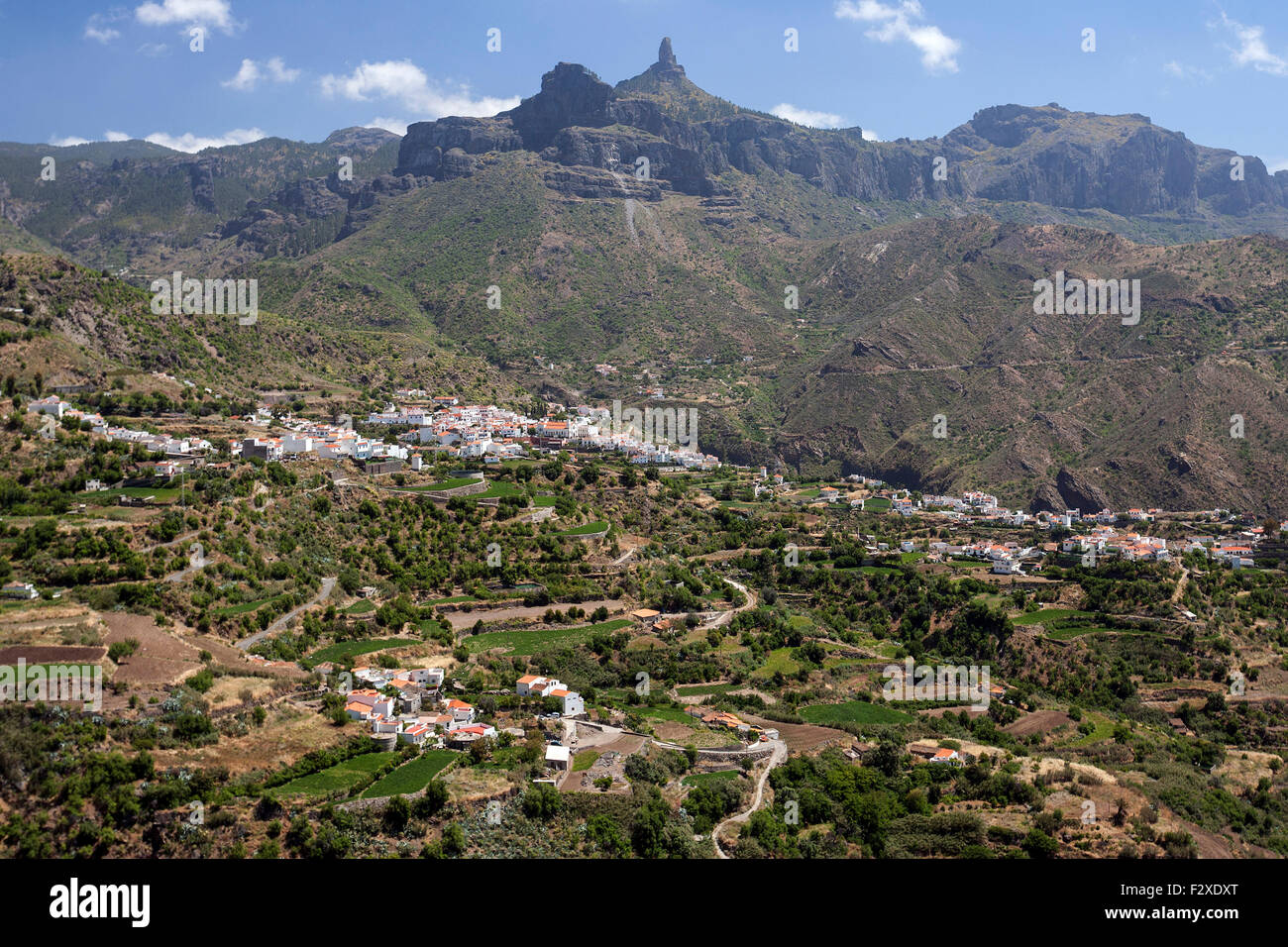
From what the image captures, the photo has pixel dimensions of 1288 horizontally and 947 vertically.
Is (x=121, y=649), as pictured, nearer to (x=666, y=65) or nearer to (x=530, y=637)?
(x=530, y=637)

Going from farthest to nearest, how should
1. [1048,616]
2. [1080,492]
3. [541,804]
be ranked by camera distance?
[1080,492] → [1048,616] → [541,804]

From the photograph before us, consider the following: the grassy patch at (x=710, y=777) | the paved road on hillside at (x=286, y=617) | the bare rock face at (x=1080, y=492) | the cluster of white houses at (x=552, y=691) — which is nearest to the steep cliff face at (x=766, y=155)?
the bare rock face at (x=1080, y=492)

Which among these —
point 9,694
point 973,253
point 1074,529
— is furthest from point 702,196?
point 9,694

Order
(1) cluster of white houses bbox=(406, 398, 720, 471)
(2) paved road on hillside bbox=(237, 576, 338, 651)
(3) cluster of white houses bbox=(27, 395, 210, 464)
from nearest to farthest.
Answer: (2) paved road on hillside bbox=(237, 576, 338, 651) → (3) cluster of white houses bbox=(27, 395, 210, 464) → (1) cluster of white houses bbox=(406, 398, 720, 471)

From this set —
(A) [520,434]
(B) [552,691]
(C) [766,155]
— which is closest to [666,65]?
(C) [766,155]

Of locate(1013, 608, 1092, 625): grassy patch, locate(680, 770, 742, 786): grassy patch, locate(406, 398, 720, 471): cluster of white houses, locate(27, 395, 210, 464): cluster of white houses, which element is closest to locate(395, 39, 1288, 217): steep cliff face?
locate(406, 398, 720, 471): cluster of white houses

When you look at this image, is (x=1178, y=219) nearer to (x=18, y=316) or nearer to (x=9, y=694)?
(x=18, y=316)

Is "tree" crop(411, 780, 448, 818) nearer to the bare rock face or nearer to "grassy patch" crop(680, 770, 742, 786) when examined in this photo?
"grassy patch" crop(680, 770, 742, 786)

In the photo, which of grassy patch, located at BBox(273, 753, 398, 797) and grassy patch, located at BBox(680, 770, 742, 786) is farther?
grassy patch, located at BBox(680, 770, 742, 786)
